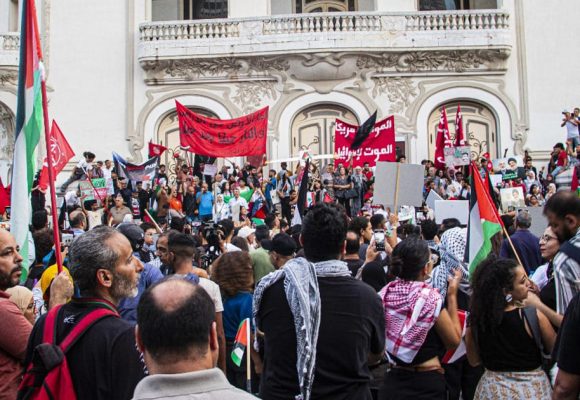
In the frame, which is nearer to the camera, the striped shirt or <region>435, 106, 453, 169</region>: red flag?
the striped shirt

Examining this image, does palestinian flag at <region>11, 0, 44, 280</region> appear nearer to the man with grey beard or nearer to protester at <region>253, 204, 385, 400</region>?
the man with grey beard

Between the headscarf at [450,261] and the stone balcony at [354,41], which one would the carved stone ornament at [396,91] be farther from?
the headscarf at [450,261]

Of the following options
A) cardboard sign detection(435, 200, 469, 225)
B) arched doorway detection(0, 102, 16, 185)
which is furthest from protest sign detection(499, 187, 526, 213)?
arched doorway detection(0, 102, 16, 185)

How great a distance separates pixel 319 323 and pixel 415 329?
108cm

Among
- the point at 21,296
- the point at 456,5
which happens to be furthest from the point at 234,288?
the point at 456,5

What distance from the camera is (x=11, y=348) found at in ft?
12.8

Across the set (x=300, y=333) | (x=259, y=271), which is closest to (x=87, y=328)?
(x=300, y=333)

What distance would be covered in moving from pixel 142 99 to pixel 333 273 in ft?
69.9

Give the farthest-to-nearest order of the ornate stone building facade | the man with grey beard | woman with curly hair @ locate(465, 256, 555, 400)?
the ornate stone building facade, woman with curly hair @ locate(465, 256, 555, 400), the man with grey beard

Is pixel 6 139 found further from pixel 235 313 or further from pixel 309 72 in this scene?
pixel 235 313

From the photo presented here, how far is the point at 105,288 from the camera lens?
3.76m

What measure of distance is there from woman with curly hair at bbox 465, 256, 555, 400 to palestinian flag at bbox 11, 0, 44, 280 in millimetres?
2835

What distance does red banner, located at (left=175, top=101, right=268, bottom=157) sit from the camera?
69.1 ft

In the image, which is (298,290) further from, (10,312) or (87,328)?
(10,312)
